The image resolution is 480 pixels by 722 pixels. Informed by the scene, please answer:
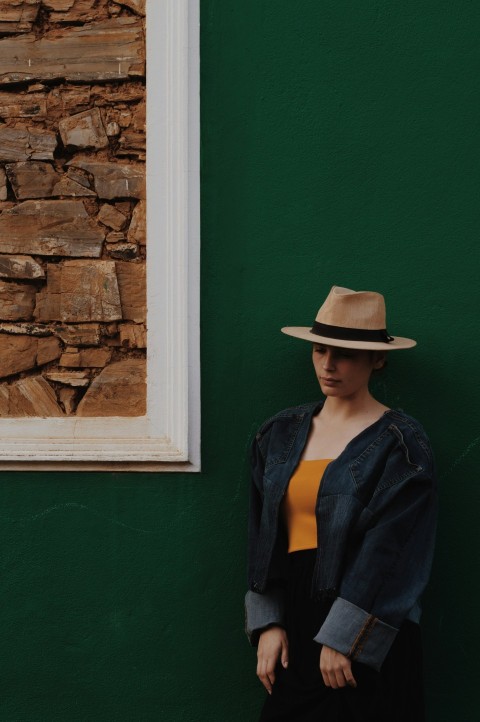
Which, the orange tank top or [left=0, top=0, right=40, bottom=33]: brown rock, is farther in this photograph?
[left=0, top=0, right=40, bottom=33]: brown rock

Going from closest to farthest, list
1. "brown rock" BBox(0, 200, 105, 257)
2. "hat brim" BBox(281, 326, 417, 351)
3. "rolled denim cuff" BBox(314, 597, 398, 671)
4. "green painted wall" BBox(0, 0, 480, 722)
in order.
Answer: "rolled denim cuff" BBox(314, 597, 398, 671) < "hat brim" BBox(281, 326, 417, 351) < "green painted wall" BBox(0, 0, 480, 722) < "brown rock" BBox(0, 200, 105, 257)

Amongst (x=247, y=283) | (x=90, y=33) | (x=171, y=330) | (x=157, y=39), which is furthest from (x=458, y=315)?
(x=90, y=33)

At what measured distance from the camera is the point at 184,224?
11.0 feet

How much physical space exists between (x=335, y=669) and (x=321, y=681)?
12 cm

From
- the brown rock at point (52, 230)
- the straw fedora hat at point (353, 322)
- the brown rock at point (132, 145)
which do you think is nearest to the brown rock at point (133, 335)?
the brown rock at point (52, 230)

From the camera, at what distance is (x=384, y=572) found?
2.72 m

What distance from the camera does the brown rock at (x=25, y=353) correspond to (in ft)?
11.4

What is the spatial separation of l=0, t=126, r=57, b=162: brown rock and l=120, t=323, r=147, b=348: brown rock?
0.72m

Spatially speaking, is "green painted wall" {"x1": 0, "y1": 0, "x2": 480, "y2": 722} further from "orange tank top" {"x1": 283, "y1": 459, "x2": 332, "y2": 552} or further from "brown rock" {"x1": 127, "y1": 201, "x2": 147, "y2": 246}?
"orange tank top" {"x1": 283, "y1": 459, "x2": 332, "y2": 552}

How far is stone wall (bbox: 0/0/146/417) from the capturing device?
11.3 feet

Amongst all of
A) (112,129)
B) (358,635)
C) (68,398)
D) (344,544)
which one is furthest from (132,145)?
(358,635)

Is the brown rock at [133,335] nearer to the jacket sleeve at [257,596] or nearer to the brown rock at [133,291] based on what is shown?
the brown rock at [133,291]

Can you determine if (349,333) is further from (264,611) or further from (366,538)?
(264,611)

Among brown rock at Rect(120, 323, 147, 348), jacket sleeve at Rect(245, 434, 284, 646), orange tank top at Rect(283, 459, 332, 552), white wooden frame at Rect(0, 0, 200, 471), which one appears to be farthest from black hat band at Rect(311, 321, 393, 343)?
brown rock at Rect(120, 323, 147, 348)
